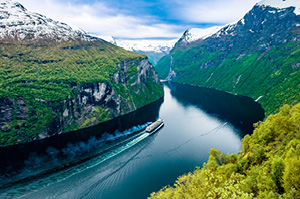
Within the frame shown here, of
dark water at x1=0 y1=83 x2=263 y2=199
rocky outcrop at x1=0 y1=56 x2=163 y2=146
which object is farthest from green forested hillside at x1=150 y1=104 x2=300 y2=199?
rocky outcrop at x1=0 y1=56 x2=163 y2=146

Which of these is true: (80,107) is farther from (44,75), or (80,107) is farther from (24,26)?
(24,26)

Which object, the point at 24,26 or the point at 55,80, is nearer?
the point at 55,80

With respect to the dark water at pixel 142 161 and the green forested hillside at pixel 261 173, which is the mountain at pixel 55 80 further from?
the green forested hillside at pixel 261 173

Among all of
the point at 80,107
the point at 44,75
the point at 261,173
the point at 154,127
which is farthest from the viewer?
the point at 44,75

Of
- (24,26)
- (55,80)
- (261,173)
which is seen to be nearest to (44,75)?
(55,80)

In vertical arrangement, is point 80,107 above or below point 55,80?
below
